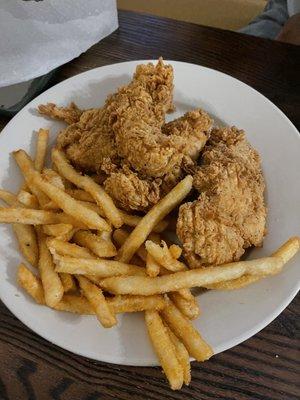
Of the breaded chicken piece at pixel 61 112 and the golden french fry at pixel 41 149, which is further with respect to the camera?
the breaded chicken piece at pixel 61 112

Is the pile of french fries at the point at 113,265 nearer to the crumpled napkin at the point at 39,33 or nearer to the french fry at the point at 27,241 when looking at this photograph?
the french fry at the point at 27,241

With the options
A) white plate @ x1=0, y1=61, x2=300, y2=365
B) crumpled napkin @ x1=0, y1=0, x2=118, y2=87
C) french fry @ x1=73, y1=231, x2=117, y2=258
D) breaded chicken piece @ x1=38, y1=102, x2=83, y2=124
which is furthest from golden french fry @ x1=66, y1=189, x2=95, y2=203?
crumpled napkin @ x1=0, y1=0, x2=118, y2=87

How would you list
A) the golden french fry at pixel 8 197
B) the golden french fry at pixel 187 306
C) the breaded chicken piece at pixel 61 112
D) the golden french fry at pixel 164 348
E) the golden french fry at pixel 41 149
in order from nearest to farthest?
the golden french fry at pixel 164 348, the golden french fry at pixel 187 306, the golden french fry at pixel 8 197, the golden french fry at pixel 41 149, the breaded chicken piece at pixel 61 112

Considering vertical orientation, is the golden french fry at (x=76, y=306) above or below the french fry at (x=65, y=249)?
below

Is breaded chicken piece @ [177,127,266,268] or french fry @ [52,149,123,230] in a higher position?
breaded chicken piece @ [177,127,266,268]

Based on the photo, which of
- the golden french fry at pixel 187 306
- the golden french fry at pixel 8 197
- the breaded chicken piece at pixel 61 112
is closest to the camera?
the golden french fry at pixel 187 306

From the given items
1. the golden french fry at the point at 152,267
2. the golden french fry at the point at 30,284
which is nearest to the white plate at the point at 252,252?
the golden french fry at the point at 30,284

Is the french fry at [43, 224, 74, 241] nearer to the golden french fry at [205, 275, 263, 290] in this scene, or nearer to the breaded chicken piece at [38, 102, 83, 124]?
the golden french fry at [205, 275, 263, 290]
